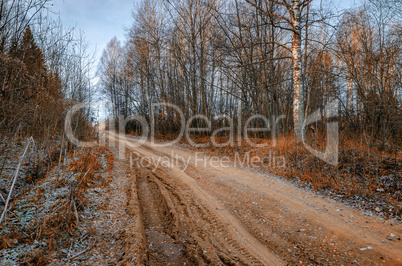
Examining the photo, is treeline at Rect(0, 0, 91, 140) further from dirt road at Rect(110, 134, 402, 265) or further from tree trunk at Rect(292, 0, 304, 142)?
tree trunk at Rect(292, 0, 304, 142)

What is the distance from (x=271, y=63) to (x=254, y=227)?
10715 millimetres

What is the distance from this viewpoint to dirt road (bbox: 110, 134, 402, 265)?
3.18 m

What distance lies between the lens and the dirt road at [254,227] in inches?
125

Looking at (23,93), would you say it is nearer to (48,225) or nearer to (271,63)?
(48,225)

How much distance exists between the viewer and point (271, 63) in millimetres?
12289

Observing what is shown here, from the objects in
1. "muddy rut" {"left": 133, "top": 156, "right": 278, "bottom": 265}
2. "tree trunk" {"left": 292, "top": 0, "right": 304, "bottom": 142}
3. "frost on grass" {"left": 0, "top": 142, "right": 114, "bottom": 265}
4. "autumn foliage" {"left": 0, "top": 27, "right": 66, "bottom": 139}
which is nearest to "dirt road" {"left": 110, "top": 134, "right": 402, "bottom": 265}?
"muddy rut" {"left": 133, "top": 156, "right": 278, "bottom": 265}

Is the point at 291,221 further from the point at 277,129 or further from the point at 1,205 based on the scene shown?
the point at 277,129

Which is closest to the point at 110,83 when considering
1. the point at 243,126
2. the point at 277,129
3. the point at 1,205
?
the point at 243,126

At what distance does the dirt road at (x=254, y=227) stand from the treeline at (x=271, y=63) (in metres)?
3.94

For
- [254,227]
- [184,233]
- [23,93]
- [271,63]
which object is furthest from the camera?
[271,63]

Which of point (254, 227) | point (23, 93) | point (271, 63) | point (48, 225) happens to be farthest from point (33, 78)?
point (271, 63)

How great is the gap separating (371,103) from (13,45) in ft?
34.9

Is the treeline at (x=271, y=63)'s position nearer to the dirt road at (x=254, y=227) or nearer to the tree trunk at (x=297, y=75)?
the tree trunk at (x=297, y=75)

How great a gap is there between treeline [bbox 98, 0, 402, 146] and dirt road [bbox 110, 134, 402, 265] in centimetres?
394
